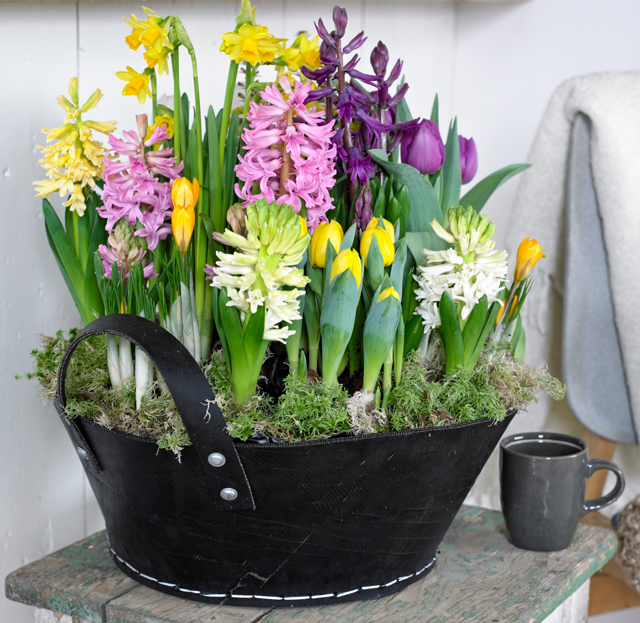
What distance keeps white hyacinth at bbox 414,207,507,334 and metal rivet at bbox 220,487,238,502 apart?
0.63 feet

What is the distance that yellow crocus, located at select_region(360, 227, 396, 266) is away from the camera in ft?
1.57

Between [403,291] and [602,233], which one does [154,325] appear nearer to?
[403,291]

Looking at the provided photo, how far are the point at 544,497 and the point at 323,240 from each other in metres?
0.30

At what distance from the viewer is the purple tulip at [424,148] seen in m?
0.54

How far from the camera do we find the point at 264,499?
0.46 meters

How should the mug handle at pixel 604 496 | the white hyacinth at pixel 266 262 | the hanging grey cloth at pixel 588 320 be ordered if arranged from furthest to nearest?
the hanging grey cloth at pixel 588 320 < the mug handle at pixel 604 496 < the white hyacinth at pixel 266 262

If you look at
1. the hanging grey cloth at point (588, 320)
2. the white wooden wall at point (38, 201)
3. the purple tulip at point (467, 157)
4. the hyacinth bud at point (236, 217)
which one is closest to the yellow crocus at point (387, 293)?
the hyacinth bud at point (236, 217)

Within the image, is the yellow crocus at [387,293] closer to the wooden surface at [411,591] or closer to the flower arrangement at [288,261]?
the flower arrangement at [288,261]

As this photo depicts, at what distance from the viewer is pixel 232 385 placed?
19.2 inches

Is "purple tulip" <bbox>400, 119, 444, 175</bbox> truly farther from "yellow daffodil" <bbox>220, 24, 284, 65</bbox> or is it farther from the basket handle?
the basket handle

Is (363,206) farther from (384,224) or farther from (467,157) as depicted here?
(467,157)

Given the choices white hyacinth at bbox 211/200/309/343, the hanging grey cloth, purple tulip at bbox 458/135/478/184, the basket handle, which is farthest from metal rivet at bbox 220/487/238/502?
the hanging grey cloth

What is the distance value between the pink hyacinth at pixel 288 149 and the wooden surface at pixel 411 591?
29 cm

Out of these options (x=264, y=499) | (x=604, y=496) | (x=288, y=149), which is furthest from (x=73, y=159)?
(x=604, y=496)
